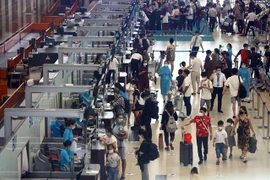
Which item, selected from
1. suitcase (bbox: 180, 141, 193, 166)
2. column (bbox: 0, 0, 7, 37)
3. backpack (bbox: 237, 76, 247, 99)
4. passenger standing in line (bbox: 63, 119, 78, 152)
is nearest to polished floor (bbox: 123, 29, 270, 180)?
suitcase (bbox: 180, 141, 193, 166)

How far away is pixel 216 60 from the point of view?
2566cm

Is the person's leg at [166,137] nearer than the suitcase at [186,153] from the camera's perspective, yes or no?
No

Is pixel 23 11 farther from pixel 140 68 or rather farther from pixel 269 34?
pixel 140 68

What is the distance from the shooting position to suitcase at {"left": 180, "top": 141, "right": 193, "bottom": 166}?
18844mm

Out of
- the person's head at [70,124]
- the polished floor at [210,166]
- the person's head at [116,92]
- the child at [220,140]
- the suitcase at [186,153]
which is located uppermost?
the person's head at [116,92]

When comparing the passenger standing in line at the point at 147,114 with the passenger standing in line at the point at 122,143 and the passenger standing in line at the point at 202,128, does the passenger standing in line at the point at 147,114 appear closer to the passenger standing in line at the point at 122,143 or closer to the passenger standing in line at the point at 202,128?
the passenger standing in line at the point at 202,128

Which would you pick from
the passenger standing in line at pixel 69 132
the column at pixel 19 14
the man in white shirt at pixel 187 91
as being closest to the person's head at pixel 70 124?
the passenger standing in line at pixel 69 132

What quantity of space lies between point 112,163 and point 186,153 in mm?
2540

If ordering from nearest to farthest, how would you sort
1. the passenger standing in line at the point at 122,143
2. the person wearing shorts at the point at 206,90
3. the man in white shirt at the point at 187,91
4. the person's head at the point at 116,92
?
the passenger standing in line at the point at 122,143, the person's head at the point at 116,92, the person wearing shorts at the point at 206,90, the man in white shirt at the point at 187,91

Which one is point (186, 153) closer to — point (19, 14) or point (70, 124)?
point (70, 124)

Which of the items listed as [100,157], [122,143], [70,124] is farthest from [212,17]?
[100,157]

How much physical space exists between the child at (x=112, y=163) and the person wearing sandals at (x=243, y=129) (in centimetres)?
325

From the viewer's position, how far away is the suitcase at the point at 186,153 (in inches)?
742

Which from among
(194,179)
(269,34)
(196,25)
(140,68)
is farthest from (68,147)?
(196,25)
